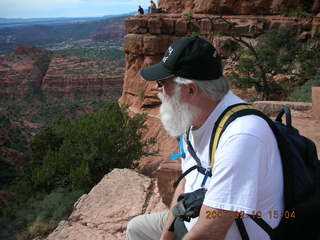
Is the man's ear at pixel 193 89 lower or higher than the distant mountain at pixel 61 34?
lower

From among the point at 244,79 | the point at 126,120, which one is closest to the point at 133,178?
the point at 126,120

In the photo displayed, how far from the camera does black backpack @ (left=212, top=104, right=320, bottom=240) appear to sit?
1.28 metres

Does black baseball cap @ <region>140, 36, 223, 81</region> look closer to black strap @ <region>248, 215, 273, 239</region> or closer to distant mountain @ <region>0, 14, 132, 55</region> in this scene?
black strap @ <region>248, 215, 273, 239</region>

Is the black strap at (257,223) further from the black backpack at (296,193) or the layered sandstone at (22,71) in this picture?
the layered sandstone at (22,71)

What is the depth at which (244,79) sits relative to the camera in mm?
10258

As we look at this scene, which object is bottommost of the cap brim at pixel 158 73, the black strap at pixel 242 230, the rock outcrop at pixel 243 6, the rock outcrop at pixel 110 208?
the rock outcrop at pixel 110 208

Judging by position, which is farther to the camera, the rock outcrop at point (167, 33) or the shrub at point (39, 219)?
the rock outcrop at point (167, 33)

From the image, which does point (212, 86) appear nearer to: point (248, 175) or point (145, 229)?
point (248, 175)

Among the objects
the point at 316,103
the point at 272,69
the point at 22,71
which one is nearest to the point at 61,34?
the point at 22,71

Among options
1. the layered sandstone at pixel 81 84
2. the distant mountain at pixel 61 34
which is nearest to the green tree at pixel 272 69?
the layered sandstone at pixel 81 84

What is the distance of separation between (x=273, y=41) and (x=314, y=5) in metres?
4.21

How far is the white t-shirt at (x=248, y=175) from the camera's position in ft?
3.89

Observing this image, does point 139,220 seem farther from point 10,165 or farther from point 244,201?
point 10,165
